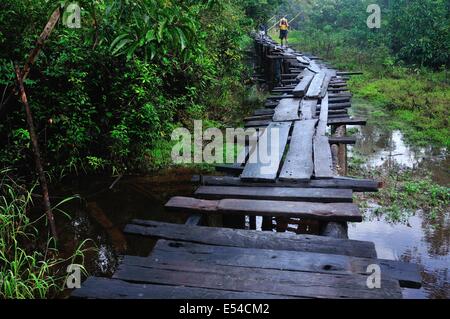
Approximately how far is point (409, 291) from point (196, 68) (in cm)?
644

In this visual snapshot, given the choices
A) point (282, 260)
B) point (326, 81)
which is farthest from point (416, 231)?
point (326, 81)

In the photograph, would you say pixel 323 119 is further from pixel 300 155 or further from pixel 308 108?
pixel 300 155

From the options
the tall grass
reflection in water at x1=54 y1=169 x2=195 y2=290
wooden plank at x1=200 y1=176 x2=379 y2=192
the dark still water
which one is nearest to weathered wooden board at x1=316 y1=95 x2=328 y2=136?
the dark still water

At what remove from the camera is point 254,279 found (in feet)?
8.96

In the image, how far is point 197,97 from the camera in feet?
32.0

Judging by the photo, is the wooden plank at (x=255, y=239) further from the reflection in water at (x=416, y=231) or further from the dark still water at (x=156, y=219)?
the reflection in water at (x=416, y=231)

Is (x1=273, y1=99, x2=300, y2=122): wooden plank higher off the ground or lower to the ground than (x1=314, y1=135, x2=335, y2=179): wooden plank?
higher

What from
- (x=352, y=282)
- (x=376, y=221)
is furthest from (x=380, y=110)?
(x=352, y=282)

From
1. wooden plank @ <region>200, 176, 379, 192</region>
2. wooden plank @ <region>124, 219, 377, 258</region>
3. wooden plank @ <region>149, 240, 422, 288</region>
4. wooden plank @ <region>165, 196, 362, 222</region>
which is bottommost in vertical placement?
wooden plank @ <region>149, 240, 422, 288</region>

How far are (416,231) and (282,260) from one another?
12.4ft

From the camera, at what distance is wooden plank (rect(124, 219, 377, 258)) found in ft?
10.1

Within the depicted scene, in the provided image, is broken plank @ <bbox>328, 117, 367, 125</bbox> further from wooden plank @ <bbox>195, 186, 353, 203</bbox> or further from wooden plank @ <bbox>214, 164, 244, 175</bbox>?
wooden plank @ <bbox>195, 186, 353, 203</bbox>

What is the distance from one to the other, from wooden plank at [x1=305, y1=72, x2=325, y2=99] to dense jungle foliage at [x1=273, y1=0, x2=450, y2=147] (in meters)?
2.63

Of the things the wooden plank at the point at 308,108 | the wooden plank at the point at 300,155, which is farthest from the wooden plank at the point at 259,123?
the wooden plank at the point at 308,108
